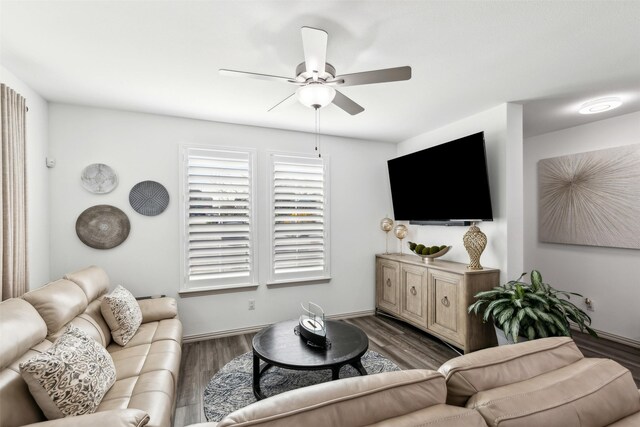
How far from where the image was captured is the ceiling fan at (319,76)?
1.66m

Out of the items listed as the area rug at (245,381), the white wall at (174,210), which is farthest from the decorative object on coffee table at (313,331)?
the white wall at (174,210)

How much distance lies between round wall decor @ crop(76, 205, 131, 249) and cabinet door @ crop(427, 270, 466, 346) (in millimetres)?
3415

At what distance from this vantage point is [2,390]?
131 centimetres

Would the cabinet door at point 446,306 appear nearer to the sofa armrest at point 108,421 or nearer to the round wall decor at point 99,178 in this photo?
the sofa armrest at point 108,421

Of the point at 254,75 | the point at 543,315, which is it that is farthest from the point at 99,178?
the point at 543,315

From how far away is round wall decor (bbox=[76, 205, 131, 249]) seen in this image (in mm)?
3107

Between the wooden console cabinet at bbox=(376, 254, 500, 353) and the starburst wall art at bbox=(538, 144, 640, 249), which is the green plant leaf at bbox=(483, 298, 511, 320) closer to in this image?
the wooden console cabinet at bbox=(376, 254, 500, 353)

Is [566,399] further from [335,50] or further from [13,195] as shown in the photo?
[13,195]

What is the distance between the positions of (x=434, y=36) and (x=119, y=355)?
122 inches

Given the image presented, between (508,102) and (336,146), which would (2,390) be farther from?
(508,102)

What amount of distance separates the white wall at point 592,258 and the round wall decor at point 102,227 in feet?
16.7

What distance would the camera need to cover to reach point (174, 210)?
11.4ft

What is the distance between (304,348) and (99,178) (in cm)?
272

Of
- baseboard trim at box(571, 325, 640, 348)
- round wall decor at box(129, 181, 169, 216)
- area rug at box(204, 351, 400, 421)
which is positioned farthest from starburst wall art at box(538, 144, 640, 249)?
round wall decor at box(129, 181, 169, 216)
